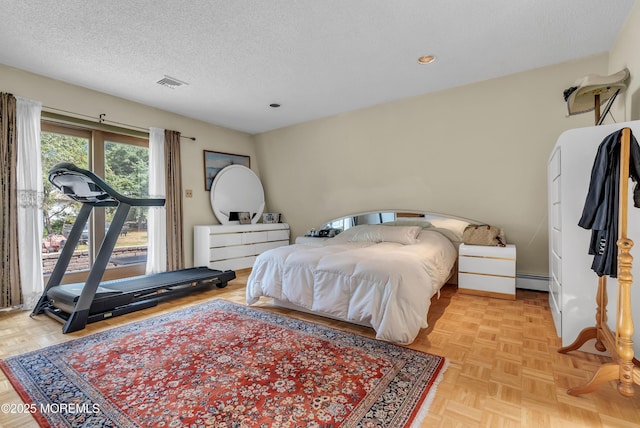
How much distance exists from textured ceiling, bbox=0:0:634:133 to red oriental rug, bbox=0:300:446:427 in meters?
2.54

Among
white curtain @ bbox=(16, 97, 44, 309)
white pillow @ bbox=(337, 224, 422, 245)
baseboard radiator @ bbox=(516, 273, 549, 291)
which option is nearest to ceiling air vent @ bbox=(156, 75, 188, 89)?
white curtain @ bbox=(16, 97, 44, 309)

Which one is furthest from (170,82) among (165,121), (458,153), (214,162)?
(458,153)

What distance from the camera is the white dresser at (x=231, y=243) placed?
4.59 meters

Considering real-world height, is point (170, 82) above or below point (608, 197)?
above

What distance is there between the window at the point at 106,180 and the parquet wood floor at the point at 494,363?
2.97 feet

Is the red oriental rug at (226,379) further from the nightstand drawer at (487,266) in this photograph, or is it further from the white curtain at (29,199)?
the nightstand drawer at (487,266)

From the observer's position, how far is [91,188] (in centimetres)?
289

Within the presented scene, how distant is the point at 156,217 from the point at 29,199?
4.39 feet

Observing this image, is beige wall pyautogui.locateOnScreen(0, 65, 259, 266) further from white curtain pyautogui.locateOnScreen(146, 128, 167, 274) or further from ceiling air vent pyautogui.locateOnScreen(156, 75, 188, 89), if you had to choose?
ceiling air vent pyautogui.locateOnScreen(156, 75, 188, 89)

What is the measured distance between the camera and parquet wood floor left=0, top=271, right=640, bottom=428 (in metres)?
1.44

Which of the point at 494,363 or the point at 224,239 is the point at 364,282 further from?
the point at 224,239

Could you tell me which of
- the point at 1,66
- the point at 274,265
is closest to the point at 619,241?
the point at 274,265

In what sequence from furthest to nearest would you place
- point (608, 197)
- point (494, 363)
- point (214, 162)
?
point (214, 162), point (494, 363), point (608, 197)

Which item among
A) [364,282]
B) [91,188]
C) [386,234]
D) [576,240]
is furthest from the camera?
[386,234]
